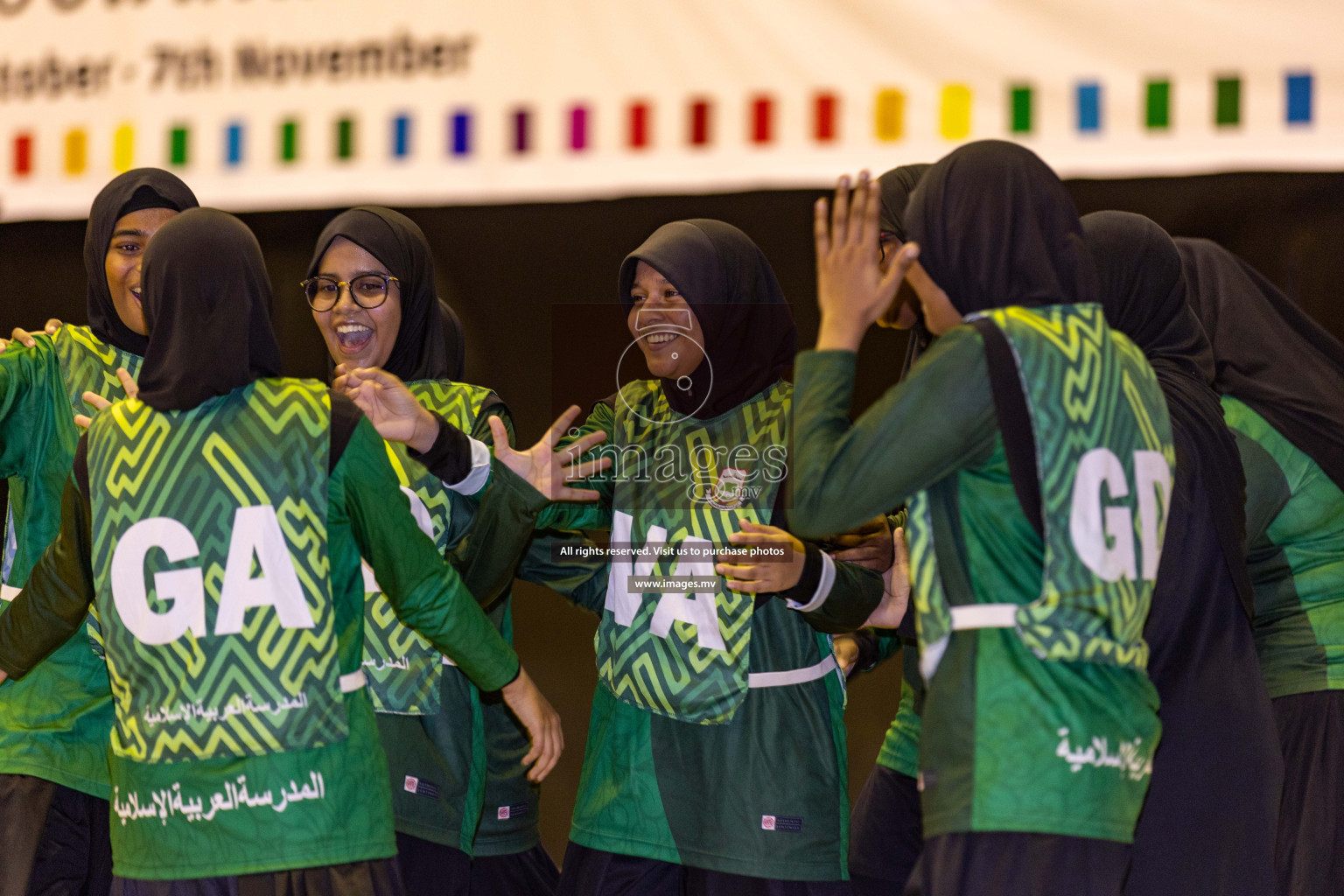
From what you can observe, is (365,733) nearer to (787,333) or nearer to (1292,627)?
(787,333)

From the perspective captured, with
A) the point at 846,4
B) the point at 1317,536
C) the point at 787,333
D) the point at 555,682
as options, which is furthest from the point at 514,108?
the point at 1317,536

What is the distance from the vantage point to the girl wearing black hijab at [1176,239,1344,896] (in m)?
3.04

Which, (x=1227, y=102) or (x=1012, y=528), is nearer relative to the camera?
(x=1012, y=528)

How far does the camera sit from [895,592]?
2.94m

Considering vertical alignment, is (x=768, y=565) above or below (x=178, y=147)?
below

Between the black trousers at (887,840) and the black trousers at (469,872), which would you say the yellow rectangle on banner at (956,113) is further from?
the black trousers at (469,872)

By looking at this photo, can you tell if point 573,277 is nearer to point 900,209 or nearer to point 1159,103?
point 900,209

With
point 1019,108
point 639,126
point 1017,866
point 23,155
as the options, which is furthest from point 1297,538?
point 23,155

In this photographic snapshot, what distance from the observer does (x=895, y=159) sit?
357 centimetres

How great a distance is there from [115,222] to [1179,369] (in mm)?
2332

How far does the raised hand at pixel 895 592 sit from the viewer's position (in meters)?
2.92

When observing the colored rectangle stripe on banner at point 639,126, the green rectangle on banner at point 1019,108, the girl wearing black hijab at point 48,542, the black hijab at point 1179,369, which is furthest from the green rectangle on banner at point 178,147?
the black hijab at point 1179,369

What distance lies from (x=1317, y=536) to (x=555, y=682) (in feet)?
7.56

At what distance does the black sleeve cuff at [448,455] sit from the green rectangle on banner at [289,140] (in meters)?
1.62
